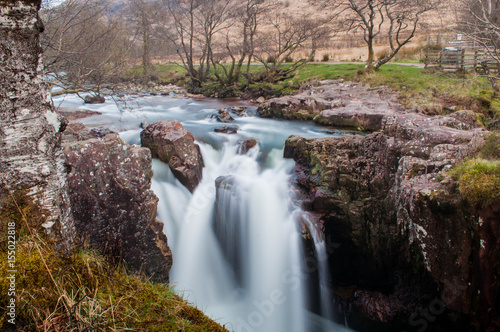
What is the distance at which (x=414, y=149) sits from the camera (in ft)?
20.4

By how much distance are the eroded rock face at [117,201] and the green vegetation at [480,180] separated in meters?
4.65

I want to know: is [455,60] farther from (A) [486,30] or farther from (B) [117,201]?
(B) [117,201]

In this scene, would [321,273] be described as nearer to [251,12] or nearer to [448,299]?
[448,299]

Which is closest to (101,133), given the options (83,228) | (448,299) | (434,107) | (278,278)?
(83,228)

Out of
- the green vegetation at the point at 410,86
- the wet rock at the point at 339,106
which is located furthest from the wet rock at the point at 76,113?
the wet rock at the point at 339,106

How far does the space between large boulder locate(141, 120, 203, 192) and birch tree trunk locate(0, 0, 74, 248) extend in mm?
5572

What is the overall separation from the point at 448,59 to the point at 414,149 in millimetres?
18013

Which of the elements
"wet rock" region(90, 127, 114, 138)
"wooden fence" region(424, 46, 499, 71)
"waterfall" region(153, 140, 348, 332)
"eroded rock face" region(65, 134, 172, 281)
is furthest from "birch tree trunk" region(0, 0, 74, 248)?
"wooden fence" region(424, 46, 499, 71)

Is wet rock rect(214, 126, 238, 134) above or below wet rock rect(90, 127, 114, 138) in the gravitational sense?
below

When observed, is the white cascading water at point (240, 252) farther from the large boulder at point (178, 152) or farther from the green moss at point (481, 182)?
the green moss at point (481, 182)

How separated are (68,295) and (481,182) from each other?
479cm

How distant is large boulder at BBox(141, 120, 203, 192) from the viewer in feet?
29.2

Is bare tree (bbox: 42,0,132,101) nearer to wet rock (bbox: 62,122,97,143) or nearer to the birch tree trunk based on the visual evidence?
wet rock (bbox: 62,122,97,143)

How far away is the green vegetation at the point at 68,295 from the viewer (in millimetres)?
2721
